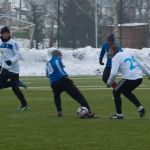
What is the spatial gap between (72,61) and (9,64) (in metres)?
23.4

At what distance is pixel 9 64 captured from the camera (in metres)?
16.4

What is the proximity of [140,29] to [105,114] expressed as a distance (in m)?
39.6

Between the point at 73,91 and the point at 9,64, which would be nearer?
the point at 73,91

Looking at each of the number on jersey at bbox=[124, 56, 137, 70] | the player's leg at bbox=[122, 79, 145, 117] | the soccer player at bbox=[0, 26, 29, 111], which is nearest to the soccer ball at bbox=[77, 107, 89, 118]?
the player's leg at bbox=[122, 79, 145, 117]

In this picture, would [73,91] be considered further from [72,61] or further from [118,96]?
[72,61]

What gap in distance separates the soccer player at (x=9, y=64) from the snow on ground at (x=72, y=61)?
20.0 meters

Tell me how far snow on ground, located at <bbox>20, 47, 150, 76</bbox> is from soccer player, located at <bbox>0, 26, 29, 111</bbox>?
1995cm

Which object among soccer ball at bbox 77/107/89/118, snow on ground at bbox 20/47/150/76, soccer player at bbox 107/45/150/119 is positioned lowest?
Answer: snow on ground at bbox 20/47/150/76

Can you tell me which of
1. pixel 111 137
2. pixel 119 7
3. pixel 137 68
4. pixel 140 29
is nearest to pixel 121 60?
pixel 137 68

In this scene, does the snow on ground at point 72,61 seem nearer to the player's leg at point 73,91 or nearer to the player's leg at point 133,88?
the player's leg at point 73,91

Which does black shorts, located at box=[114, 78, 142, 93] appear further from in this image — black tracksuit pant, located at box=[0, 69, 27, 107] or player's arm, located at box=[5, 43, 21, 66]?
black tracksuit pant, located at box=[0, 69, 27, 107]

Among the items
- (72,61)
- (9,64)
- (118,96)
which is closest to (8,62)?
(9,64)

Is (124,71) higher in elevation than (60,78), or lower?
higher

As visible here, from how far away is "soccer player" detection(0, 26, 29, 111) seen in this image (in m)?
16.3
